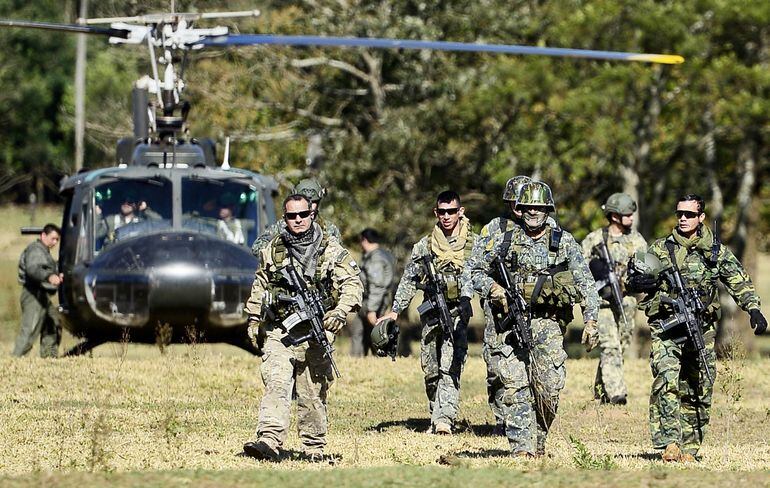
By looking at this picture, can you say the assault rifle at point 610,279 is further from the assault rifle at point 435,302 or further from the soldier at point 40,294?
the soldier at point 40,294

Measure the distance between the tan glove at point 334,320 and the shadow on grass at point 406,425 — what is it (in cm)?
285

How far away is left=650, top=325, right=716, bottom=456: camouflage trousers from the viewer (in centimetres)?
1068

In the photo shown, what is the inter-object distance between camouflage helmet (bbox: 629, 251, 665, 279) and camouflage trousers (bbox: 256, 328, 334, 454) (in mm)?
2301

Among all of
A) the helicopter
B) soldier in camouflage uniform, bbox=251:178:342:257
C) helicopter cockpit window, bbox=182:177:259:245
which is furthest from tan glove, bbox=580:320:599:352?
helicopter cockpit window, bbox=182:177:259:245

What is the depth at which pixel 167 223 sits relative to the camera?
16.8 meters

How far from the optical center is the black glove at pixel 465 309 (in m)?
11.3

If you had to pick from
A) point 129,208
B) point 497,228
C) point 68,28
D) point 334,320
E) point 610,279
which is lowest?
point 334,320

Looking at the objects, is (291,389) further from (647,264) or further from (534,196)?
(647,264)

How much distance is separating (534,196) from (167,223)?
7252 mm

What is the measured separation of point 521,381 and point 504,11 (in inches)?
770

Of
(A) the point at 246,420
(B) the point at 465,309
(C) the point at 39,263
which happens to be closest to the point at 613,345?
(B) the point at 465,309

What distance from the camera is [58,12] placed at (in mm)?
57844

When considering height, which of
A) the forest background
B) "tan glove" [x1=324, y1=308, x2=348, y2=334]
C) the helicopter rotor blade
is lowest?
"tan glove" [x1=324, y1=308, x2=348, y2=334]

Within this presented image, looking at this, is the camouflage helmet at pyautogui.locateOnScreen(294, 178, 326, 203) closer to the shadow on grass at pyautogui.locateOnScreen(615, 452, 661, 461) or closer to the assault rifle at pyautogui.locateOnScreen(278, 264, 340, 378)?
the assault rifle at pyautogui.locateOnScreen(278, 264, 340, 378)
